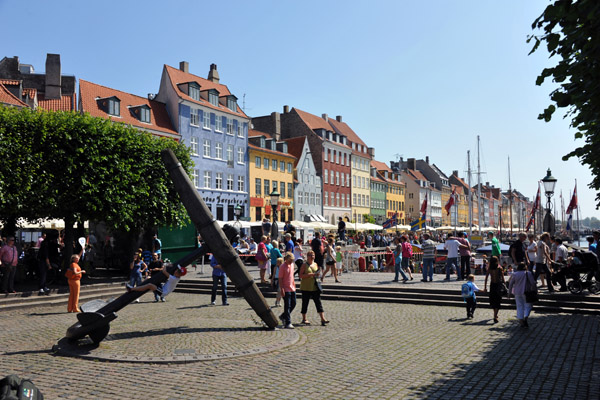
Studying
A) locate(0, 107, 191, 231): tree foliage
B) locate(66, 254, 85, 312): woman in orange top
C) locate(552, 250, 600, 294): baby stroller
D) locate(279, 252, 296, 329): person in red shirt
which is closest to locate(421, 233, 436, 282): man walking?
locate(552, 250, 600, 294): baby stroller

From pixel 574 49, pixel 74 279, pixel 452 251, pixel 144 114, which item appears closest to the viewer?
pixel 574 49

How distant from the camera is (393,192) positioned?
9438 cm

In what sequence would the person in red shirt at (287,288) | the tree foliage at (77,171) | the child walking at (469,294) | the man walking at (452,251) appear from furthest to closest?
1. the man walking at (452,251)
2. the tree foliage at (77,171)
3. the child walking at (469,294)
4. the person in red shirt at (287,288)

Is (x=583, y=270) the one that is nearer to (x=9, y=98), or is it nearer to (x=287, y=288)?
(x=287, y=288)

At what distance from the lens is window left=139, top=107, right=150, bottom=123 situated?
144 ft

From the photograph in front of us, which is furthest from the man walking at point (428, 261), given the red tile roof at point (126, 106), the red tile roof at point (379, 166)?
the red tile roof at point (379, 166)

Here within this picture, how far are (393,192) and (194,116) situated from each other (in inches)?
2098

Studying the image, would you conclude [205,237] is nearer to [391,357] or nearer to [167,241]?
[391,357]

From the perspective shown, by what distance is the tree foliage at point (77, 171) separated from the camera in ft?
61.0

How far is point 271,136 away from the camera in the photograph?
65.5 meters

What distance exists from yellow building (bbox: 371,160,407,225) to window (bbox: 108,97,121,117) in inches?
2237

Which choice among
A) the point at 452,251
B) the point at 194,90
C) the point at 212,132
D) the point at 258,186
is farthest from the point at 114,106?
the point at 452,251

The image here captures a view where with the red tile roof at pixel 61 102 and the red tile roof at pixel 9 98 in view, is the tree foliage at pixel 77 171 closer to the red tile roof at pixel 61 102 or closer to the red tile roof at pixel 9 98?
the red tile roof at pixel 9 98

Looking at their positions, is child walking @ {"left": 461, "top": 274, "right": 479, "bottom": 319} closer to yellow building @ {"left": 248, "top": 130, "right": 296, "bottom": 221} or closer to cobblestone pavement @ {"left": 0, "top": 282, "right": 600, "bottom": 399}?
cobblestone pavement @ {"left": 0, "top": 282, "right": 600, "bottom": 399}
